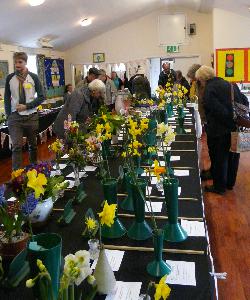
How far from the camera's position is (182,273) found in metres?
1.12

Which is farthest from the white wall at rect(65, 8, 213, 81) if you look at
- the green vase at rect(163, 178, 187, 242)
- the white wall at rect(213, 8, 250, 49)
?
the green vase at rect(163, 178, 187, 242)

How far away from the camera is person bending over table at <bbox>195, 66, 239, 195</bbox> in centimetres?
321

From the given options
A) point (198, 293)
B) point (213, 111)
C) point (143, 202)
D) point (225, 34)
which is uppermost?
point (225, 34)

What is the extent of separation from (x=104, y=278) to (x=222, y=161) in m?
2.65

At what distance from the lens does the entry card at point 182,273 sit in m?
1.08

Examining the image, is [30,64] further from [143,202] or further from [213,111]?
[143,202]

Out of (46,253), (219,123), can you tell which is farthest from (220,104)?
(46,253)

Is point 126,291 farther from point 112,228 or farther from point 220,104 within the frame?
point 220,104

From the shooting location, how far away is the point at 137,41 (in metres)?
10.6

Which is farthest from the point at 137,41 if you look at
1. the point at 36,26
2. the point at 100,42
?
the point at 36,26

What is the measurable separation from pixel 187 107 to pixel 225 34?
139 inches

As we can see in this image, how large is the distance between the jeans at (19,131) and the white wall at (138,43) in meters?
7.59

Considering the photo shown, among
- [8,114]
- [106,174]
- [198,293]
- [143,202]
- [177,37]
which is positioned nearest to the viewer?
[198,293]

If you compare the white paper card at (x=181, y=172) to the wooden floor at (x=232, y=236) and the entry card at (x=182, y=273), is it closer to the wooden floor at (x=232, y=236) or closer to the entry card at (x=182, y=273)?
the wooden floor at (x=232, y=236)
